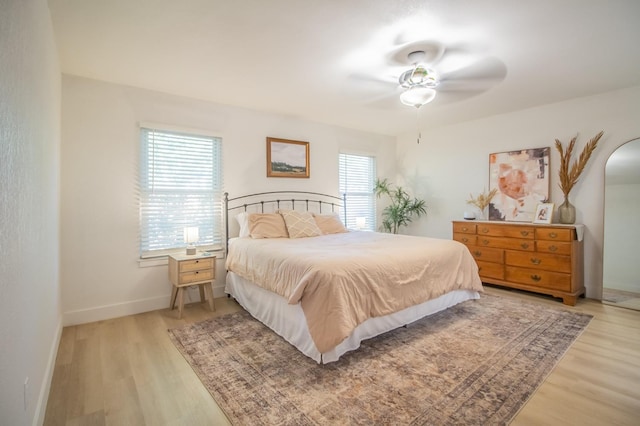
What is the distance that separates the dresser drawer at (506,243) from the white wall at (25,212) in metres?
4.81

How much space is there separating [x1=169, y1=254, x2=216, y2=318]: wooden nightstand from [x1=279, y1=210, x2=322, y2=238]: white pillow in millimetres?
1021

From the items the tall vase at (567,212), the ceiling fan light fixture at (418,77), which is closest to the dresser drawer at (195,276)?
the ceiling fan light fixture at (418,77)

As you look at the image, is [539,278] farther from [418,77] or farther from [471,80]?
[418,77]

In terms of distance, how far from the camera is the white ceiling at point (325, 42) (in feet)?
6.74

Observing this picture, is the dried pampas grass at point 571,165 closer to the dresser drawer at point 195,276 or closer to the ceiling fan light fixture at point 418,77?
the ceiling fan light fixture at point 418,77

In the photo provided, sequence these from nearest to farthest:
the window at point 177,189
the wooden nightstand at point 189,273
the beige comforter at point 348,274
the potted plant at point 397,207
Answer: the beige comforter at point 348,274 → the wooden nightstand at point 189,273 → the window at point 177,189 → the potted plant at point 397,207

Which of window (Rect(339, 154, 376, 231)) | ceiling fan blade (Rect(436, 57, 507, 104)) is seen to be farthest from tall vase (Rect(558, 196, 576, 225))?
window (Rect(339, 154, 376, 231))

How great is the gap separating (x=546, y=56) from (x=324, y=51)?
203 centimetres

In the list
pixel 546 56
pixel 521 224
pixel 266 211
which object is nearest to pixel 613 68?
pixel 546 56

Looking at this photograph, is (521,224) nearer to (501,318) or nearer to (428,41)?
(501,318)

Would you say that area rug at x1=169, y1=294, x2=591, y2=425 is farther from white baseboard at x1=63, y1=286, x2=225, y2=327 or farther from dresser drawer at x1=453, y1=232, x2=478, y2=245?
dresser drawer at x1=453, y1=232, x2=478, y2=245

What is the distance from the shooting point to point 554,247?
3.73 m

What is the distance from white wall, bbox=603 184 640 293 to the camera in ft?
11.6

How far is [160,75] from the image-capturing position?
310cm
